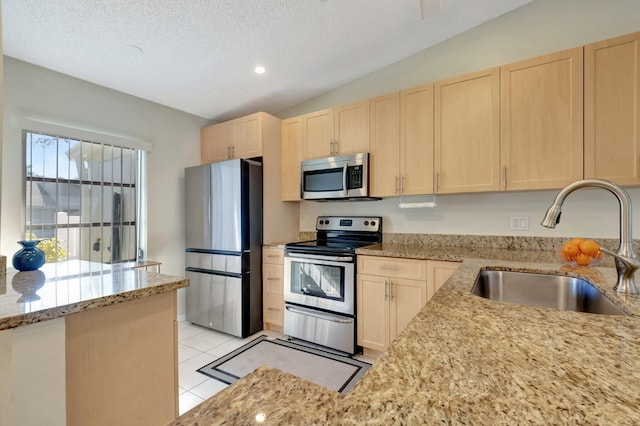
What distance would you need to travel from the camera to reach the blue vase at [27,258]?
1.41m

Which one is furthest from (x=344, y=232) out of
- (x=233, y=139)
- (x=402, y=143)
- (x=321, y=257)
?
(x=233, y=139)

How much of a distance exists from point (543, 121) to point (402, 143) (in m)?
0.99

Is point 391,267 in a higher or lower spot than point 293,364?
higher

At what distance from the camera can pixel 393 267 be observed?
2.35m

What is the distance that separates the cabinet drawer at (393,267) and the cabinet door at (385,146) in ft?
2.06

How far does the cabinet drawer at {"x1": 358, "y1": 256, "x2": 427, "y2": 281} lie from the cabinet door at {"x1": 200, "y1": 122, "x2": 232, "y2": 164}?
2022 mm

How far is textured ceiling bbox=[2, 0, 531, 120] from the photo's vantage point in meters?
1.88

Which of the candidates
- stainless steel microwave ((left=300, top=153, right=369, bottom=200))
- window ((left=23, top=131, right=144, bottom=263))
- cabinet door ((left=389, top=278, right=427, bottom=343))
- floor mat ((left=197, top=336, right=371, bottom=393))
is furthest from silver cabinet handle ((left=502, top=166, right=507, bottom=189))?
window ((left=23, top=131, right=144, bottom=263))

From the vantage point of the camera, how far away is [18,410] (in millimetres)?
837

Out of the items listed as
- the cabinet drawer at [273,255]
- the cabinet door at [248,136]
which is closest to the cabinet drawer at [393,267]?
the cabinet drawer at [273,255]

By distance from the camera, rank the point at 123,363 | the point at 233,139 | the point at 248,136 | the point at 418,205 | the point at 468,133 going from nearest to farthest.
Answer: the point at 123,363 → the point at 468,133 → the point at 418,205 → the point at 248,136 → the point at 233,139

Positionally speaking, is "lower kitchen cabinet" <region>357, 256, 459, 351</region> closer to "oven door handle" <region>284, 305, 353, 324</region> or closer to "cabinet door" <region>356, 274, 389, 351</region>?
"cabinet door" <region>356, 274, 389, 351</region>

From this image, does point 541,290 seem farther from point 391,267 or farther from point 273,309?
point 273,309

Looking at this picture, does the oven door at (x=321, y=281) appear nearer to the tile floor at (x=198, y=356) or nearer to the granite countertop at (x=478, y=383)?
the tile floor at (x=198, y=356)
